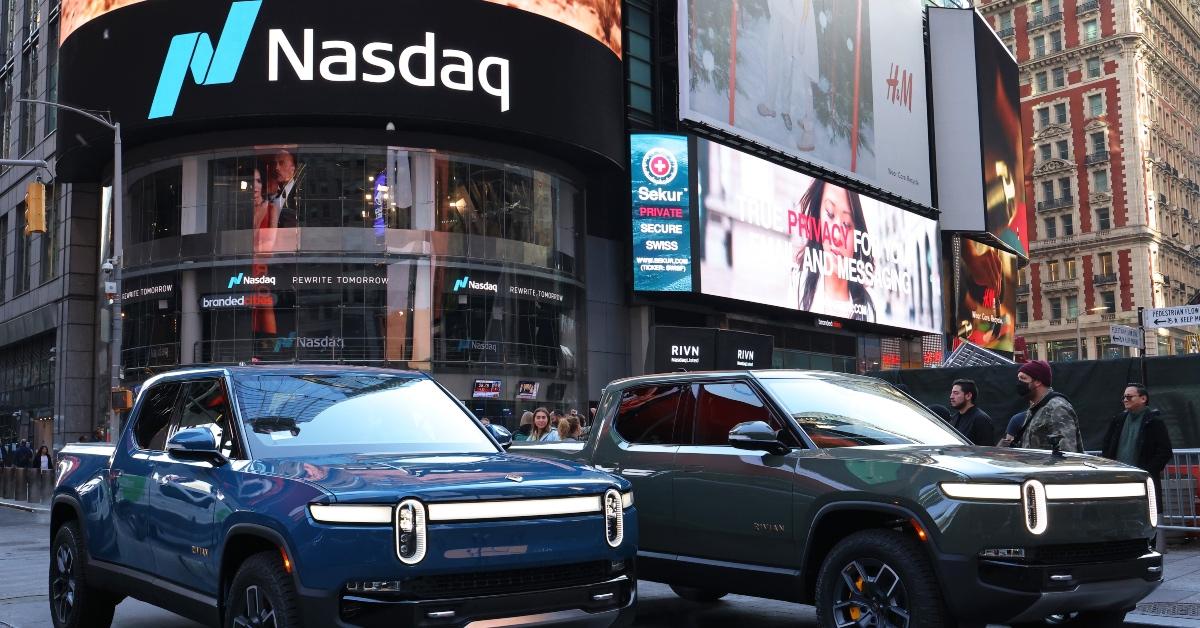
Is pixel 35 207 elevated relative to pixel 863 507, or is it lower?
elevated

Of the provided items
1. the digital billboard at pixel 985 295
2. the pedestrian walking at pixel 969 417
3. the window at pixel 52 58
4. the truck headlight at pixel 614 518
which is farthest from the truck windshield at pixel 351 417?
the digital billboard at pixel 985 295

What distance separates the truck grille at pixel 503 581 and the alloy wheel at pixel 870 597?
1.66m

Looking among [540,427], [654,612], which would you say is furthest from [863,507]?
[540,427]

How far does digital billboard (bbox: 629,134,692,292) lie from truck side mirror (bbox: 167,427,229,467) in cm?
3532

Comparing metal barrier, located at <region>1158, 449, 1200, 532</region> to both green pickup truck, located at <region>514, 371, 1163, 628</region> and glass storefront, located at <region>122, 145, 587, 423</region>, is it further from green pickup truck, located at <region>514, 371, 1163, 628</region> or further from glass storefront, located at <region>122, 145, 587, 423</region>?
glass storefront, located at <region>122, 145, 587, 423</region>

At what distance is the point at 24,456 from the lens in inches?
1650

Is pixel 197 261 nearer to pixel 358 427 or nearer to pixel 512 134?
pixel 512 134

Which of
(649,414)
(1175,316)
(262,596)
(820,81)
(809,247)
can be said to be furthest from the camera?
(820,81)

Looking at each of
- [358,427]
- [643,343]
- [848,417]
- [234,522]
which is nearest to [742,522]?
[848,417]

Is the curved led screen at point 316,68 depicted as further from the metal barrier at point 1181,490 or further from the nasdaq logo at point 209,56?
the metal barrier at point 1181,490

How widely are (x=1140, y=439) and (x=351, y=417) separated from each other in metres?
8.43

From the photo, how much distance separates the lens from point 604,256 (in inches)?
1694

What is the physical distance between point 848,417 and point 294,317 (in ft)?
94.7

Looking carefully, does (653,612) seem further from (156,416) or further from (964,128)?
(964,128)
